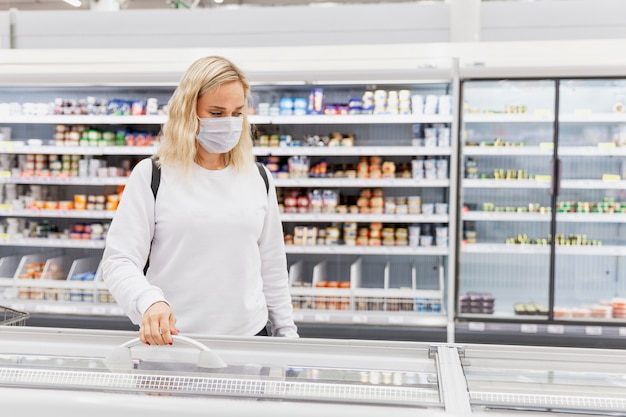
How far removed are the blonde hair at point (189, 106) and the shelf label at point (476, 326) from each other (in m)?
3.10

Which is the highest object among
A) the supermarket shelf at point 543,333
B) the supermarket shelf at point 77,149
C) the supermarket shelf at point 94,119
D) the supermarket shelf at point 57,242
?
the supermarket shelf at point 94,119

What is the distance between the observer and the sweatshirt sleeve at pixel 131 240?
4.99ft

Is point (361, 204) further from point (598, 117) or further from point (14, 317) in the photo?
point (14, 317)

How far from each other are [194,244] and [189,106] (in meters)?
0.37

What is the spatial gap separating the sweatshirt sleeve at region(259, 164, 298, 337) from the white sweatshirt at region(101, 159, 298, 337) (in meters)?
0.12

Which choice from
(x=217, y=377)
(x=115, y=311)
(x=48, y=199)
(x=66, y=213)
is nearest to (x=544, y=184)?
(x=115, y=311)

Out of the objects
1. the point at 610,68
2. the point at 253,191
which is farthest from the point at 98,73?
the point at 610,68

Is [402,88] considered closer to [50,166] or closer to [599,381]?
[50,166]

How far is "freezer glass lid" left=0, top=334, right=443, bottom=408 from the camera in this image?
1080 mm

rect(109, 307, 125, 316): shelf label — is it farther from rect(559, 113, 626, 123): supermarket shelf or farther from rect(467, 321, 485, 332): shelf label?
rect(559, 113, 626, 123): supermarket shelf

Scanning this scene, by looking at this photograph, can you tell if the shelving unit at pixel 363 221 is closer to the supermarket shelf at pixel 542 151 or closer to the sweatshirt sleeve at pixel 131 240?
the supermarket shelf at pixel 542 151

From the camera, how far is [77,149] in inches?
181

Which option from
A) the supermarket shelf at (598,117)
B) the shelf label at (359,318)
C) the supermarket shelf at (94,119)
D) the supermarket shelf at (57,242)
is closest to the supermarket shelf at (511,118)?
the supermarket shelf at (598,117)

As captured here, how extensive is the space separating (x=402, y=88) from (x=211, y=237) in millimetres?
3459
